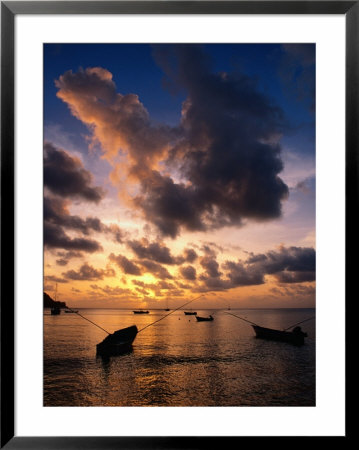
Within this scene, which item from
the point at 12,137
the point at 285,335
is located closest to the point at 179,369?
the point at 285,335

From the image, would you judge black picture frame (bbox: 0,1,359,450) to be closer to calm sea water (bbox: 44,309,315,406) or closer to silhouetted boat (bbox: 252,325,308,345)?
calm sea water (bbox: 44,309,315,406)

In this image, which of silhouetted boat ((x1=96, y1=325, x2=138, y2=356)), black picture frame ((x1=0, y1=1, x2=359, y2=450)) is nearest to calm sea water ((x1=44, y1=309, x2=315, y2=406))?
silhouetted boat ((x1=96, y1=325, x2=138, y2=356))

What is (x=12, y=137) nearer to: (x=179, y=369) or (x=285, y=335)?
(x=179, y=369)

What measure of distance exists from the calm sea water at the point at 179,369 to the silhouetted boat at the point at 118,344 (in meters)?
0.25

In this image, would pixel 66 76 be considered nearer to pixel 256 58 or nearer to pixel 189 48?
pixel 189 48

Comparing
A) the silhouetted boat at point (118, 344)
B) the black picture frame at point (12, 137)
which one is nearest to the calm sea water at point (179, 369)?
the silhouetted boat at point (118, 344)

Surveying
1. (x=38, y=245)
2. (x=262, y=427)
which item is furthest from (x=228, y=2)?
(x=262, y=427)

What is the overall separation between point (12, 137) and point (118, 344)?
370 inches

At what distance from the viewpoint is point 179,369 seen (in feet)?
30.0

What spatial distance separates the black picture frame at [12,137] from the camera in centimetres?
116

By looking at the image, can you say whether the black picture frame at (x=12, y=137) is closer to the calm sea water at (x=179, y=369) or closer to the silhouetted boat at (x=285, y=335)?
the calm sea water at (x=179, y=369)

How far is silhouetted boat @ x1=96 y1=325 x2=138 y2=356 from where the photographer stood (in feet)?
32.0

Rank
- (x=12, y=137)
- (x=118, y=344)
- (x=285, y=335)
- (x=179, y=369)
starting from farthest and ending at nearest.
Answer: (x=285, y=335), (x=118, y=344), (x=179, y=369), (x=12, y=137)

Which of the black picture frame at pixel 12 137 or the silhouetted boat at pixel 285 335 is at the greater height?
the black picture frame at pixel 12 137
